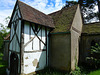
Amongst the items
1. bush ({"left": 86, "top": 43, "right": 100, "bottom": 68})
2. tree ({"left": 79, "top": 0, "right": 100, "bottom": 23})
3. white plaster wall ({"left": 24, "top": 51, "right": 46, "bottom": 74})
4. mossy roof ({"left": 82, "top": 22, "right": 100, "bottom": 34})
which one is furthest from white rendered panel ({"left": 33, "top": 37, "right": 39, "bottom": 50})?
tree ({"left": 79, "top": 0, "right": 100, "bottom": 23})

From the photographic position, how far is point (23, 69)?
5.77m

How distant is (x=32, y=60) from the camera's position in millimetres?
6500

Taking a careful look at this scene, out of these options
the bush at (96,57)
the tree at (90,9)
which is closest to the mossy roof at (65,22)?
the bush at (96,57)

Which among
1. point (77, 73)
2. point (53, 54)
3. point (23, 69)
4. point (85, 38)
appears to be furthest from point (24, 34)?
point (85, 38)

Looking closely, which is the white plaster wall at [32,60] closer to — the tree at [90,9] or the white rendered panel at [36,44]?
the white rendered panel at [36,44]

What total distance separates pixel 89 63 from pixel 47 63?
18.9 ft

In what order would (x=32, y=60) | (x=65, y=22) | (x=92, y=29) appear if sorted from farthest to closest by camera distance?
(x=92, y=29), (x=65, y=22), (x=32, y=60)

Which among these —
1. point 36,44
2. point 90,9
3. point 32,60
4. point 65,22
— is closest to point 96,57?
point 65,22

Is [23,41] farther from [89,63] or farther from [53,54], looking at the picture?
[89,63]

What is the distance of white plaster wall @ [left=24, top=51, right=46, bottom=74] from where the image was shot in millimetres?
6004

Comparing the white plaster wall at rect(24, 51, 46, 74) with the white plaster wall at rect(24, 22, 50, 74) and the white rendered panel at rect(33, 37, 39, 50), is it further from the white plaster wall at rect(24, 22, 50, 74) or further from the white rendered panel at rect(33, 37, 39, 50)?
the white rendered panel at rect(33, 37, 39, 50)

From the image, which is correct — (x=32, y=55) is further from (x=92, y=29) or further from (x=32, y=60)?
(x=92, y=29)

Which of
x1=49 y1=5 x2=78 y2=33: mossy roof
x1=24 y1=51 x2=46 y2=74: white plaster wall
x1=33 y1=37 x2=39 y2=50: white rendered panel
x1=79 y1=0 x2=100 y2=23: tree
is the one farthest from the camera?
x1=79 y1=0 x2=100 y2=23: tree

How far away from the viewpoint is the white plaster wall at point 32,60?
6.00 m
